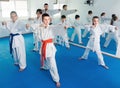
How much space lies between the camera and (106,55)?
5.29m

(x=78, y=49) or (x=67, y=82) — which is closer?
(x=67, y=82)

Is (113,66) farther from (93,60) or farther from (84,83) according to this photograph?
(84,83)

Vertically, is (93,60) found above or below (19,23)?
below

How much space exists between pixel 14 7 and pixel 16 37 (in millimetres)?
4373

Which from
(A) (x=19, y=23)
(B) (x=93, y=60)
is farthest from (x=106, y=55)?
(A) (x=19, y=23)

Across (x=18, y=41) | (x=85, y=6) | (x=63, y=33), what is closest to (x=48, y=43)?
(x=18, y=41)

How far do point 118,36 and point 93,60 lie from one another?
4.74 feet

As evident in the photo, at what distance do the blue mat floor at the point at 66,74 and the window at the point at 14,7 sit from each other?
2951 mm

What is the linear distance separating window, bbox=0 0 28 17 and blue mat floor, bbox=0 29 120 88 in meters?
2.95

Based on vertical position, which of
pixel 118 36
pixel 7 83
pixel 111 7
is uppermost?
pixel 111 7

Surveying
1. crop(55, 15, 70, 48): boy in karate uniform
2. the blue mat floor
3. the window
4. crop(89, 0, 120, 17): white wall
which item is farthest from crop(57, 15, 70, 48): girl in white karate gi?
crop(89, 0, 120, 17): white wall

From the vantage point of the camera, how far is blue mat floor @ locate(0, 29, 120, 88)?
3.41 meters

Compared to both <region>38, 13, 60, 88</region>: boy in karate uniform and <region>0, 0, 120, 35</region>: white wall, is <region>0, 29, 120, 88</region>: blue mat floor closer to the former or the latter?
<region>38, 13, 60, 88</region>: boy in karate uniform

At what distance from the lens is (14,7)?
7727mm
